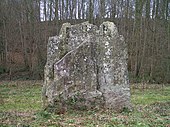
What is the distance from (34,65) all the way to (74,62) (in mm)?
29691

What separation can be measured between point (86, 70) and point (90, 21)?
2831 centimetres

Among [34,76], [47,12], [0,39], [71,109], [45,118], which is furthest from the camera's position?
[47,12]

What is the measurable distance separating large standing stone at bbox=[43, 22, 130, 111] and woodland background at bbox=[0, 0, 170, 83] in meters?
22.4

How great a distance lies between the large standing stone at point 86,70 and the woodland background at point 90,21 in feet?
73.6

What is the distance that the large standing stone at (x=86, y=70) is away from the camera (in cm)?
1423

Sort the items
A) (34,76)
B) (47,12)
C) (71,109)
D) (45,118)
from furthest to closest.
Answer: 1. (47,12)
2. (34,76)
3. (71,109)
4. (45,118)

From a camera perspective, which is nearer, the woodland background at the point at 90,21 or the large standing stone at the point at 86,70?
the large standing stone at the point at 86,70

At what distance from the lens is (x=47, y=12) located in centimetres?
4625

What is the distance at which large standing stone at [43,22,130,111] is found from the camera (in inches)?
560

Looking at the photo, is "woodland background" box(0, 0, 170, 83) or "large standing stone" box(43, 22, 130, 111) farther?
"woodland background" box(0, 0, 170, 83)

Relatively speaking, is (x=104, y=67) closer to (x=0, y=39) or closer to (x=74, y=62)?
(x=74, y=62)

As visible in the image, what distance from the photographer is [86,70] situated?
1441 centimetres

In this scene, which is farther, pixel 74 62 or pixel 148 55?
pixel 148 55

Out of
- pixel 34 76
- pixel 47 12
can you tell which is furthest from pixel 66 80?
pixel 47 12
